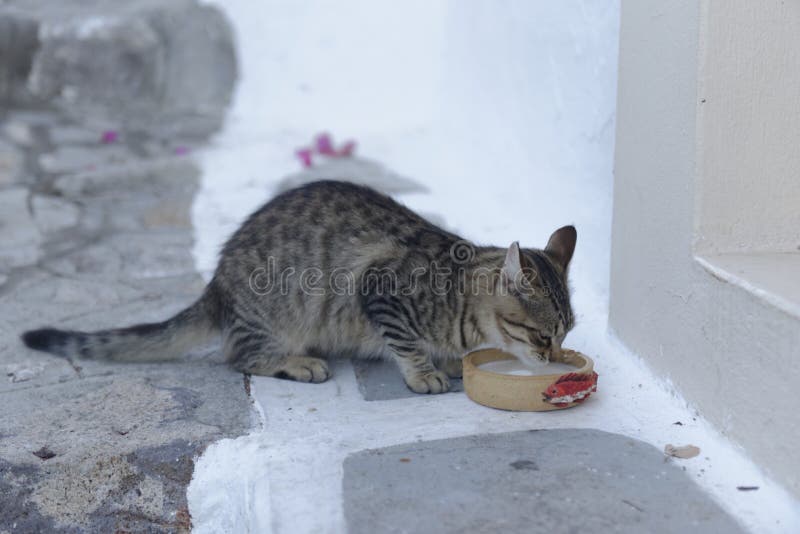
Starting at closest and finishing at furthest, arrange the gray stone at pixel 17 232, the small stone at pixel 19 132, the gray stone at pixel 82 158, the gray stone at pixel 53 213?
the gray stone at pixel 17 232
the gray stone at pixel 53 213
the gray stone at pixel 82 158
the small stone at pixel 19 132

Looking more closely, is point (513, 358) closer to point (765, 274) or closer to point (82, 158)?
point (765, 274)

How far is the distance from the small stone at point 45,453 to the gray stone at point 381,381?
1.01m

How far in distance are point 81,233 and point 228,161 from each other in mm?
1346

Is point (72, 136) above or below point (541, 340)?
above

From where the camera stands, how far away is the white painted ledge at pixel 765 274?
2100 millimetres

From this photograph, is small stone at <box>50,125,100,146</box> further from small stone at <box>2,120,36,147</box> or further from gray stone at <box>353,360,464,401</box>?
gray stone at <box>353,360,464,401</box>

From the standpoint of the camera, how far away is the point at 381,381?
3.15 meters

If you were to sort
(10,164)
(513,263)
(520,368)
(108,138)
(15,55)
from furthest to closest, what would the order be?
(15,55), (108,138), (10,164), (520,368), (513,263)

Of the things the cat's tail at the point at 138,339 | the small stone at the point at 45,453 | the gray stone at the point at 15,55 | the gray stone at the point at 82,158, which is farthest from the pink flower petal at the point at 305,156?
the small stone at the point at 45,453

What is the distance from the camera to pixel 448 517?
2129 millimetres

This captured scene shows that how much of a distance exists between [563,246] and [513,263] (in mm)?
313

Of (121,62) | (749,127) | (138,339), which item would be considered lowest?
(138,339)

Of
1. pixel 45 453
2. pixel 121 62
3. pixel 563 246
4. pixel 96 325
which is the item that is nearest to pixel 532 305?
pixel 563 246

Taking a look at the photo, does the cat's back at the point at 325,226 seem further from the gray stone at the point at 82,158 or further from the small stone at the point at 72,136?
the small stone at the point at 72,136
